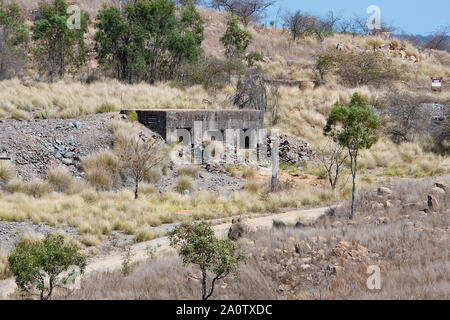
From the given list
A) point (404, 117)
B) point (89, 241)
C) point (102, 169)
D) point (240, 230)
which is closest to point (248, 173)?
point (102, 169)

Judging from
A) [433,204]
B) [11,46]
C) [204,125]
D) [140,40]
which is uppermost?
[140,40]

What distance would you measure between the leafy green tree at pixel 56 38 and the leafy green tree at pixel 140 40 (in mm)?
1425

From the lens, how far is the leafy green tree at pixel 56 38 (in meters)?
23.0

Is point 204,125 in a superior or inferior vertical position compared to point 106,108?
inferior

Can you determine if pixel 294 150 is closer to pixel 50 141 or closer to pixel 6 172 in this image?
pixel 50 141

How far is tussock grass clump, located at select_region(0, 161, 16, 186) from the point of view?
13.9 metres

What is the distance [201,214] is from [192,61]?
56.7ft

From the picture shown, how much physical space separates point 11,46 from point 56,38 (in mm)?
3025

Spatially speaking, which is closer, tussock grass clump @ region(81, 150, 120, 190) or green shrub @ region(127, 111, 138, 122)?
tussock grass clump @ region(81, 150, 120, 190)

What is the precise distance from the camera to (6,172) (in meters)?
14.0

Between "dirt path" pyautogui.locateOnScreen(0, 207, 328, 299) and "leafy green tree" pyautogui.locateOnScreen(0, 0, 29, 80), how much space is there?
53.2ft

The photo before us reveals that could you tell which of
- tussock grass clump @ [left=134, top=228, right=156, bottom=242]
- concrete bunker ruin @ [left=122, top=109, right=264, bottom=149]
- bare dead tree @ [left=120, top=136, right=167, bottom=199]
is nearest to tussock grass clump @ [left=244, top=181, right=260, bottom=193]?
bare dead tree @ [left=120, top=136, right=167, bottom=199]

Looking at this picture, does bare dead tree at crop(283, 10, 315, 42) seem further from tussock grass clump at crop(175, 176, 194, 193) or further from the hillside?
tussock grass clump at crop(175, 176, 194, 193)
